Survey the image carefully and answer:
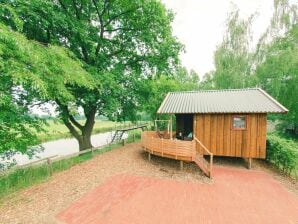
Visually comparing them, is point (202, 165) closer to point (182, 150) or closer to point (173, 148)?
point (182, 150)

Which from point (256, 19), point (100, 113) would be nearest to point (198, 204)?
point (100, 113)

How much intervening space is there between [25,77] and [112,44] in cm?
1039

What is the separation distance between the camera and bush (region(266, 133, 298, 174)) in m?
9.80

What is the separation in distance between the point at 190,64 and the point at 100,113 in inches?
1338

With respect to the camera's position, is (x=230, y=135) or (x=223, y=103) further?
(x=223, y=103)

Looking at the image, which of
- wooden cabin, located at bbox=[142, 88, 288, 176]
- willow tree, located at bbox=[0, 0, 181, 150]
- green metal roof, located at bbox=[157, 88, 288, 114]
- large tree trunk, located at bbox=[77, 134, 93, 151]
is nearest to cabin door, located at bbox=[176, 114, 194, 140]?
green metal roof, located at bbox=[157, 88, 288, 114]

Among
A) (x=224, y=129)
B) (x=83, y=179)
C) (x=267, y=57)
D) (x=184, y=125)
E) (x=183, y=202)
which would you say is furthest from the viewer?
(x=267, y=57)

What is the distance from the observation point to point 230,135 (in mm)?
11125

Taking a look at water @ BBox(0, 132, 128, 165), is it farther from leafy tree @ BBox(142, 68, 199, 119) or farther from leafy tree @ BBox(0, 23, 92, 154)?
leafy tree @ BBox(0, 23, 92, 154)

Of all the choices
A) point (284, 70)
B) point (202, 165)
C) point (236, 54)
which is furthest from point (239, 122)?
point (236, 54)

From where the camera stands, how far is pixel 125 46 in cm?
1396

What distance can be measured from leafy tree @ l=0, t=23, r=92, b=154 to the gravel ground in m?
2.16

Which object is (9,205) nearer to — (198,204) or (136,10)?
(198,204)

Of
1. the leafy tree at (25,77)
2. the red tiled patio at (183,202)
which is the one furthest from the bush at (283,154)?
the leafy tree at (25,77)
